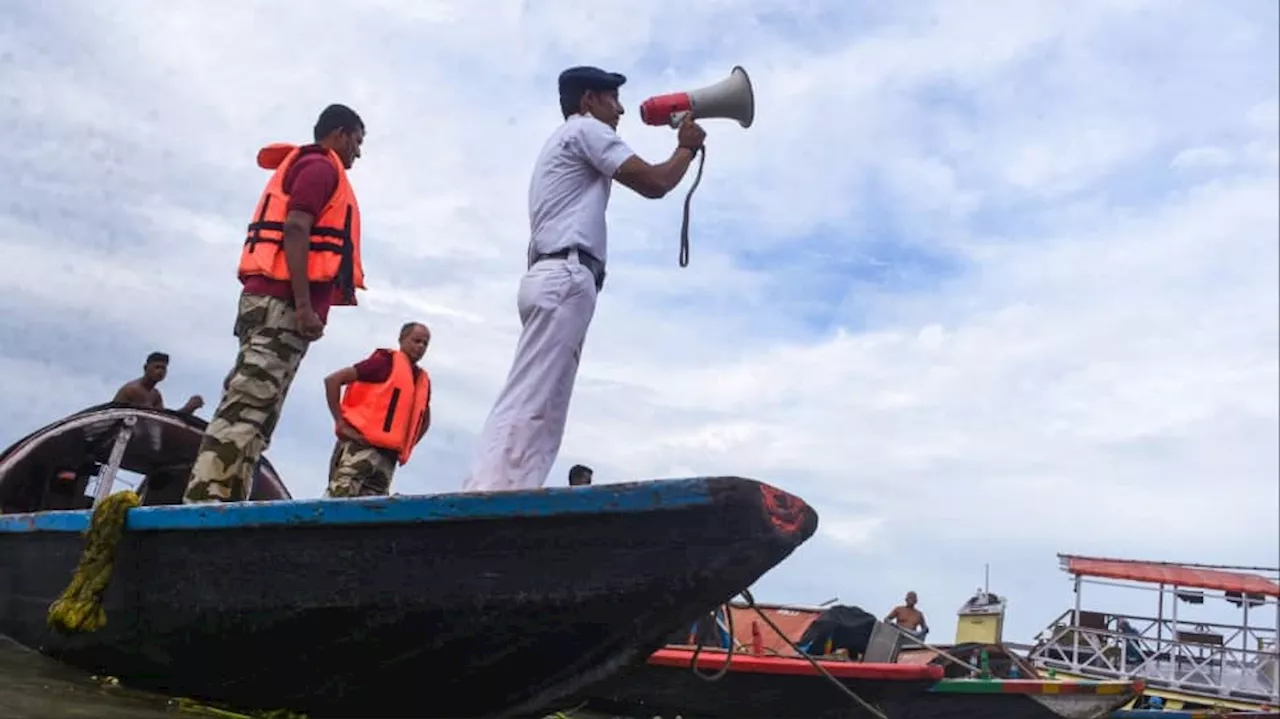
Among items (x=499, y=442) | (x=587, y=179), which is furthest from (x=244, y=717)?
(x=587, y=179)

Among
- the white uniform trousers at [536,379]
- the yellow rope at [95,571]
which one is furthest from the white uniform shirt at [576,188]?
the yellow rope at [95,571]

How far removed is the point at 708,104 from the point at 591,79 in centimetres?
42

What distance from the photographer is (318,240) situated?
168 inches

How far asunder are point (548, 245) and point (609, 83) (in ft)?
2.15

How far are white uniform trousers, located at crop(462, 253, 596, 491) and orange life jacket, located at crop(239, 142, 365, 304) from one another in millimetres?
1077

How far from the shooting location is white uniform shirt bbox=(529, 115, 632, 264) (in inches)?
143

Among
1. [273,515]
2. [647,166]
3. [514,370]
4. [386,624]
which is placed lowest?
[386,624]

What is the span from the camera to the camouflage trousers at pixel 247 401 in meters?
4.10

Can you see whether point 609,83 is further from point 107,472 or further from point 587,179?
point 107,472

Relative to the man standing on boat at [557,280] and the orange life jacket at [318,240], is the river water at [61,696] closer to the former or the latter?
the man standing on boat at [557,280]

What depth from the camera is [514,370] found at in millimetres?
3547

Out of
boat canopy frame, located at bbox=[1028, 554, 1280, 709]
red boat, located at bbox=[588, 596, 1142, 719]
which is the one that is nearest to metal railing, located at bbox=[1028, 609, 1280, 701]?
boat canopy frame, located at bbox=[1028, 554, 1280, 709]

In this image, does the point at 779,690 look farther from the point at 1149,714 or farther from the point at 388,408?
the point at 1149,714

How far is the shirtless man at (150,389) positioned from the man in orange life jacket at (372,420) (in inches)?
78.7
